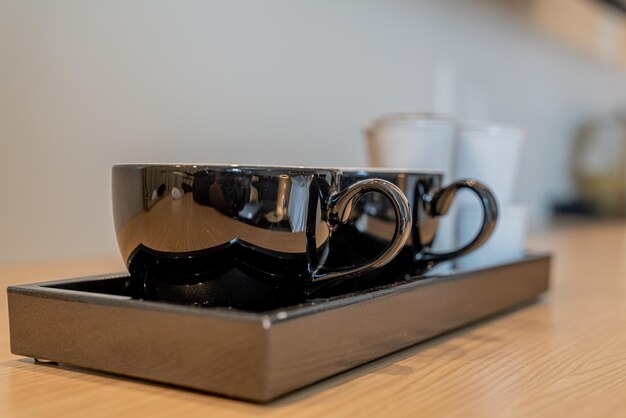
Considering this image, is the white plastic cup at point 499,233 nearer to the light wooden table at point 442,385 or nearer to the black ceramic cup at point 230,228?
the light wooden table at point 442,385

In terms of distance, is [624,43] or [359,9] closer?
[359,9]

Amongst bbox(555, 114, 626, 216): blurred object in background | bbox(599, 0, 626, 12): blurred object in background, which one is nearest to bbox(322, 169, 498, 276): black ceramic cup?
bbox(599, 0, 626, 12): blurred object in background

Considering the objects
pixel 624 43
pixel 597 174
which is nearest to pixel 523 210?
pixel 597 174

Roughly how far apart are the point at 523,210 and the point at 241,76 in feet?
1.71

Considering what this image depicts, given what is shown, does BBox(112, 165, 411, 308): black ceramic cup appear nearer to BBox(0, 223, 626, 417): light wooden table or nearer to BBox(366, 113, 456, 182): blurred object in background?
BBox(0, 223, 626, 417): light wooden table

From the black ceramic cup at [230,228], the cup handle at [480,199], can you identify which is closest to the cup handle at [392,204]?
the black ceramic cup at [230,228]

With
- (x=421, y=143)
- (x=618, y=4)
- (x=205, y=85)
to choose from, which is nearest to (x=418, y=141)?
(x=421, y=143)

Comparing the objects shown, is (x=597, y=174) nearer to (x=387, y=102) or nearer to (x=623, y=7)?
(x=623, y=7)

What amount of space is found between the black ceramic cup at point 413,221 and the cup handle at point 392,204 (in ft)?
0.20

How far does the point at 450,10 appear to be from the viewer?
171cm

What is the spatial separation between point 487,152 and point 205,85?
46 centimetres

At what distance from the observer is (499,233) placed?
0.79 m

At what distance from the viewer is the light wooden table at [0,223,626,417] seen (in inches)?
15.0

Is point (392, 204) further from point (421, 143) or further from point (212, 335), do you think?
point (421, 143)
